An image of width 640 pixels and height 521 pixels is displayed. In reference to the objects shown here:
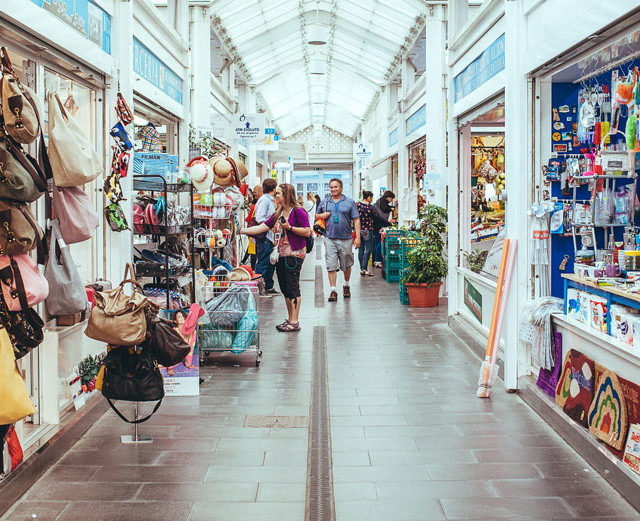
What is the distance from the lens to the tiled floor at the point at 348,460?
311 cm

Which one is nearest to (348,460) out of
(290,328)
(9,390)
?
(9,390)

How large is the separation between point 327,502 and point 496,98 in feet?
13.2

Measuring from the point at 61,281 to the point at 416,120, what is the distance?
32.5 feet

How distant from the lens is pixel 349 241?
959cm

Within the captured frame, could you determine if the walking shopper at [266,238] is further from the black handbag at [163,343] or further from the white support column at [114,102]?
the black handbag at [163,343]

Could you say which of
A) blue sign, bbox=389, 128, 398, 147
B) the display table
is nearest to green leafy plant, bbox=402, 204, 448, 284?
the display table

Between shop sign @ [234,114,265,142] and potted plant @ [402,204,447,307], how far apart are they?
5.16m

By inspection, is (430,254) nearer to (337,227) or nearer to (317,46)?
(337,227)

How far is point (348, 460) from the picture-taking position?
3.72 metres

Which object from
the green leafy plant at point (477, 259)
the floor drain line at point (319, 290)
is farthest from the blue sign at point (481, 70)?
the floor drain line at point (319, 290)

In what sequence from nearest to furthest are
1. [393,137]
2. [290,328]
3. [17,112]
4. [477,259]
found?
[17,112] < [477,259] < [290,328] < [393,137]

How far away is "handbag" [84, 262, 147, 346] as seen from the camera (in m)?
3.63

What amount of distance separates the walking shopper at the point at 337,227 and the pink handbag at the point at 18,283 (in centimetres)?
651

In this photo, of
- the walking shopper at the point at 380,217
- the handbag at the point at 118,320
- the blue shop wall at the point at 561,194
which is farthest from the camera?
the walking shopper at the point at 380,217
